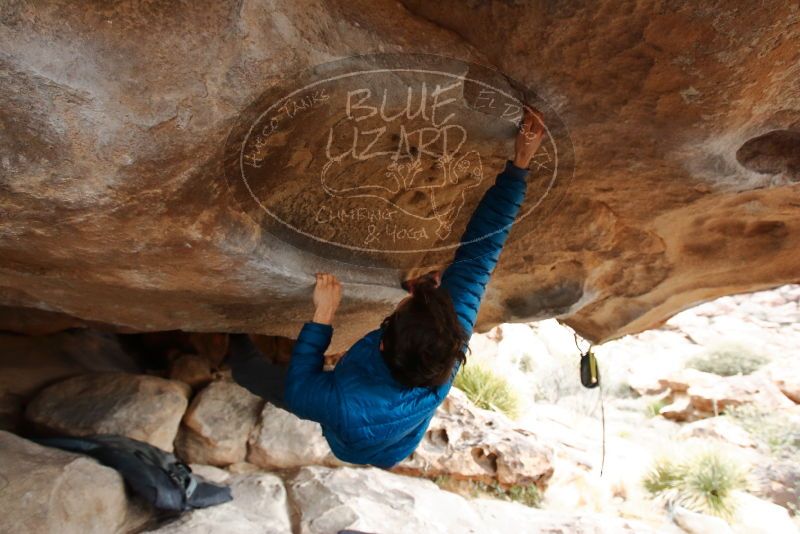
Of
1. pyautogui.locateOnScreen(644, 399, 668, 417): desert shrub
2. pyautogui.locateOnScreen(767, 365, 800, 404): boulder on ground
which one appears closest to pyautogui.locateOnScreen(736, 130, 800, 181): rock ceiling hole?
pyautogui.locateOnScreen(644, 399, 668, 417): desert shrub

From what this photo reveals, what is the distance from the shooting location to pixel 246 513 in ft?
10.0

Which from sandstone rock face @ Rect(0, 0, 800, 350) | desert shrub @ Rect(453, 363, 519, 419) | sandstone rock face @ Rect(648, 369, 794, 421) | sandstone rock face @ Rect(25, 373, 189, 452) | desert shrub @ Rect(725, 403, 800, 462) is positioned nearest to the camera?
sandstone rock face @ Rect(0, 0, 800, 350)

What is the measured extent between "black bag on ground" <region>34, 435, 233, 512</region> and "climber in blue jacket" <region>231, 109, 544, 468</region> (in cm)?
140

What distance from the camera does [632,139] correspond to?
6.15 ft

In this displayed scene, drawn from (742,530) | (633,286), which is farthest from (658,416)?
(633,286)

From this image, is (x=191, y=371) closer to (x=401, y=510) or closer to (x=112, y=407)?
(x=112, y=407)

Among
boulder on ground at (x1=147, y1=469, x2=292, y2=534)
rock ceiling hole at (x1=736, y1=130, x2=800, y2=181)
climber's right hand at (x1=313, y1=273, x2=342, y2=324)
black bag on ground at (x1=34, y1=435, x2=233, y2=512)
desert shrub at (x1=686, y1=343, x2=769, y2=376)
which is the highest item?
desert shrub at (x1=686, y1=343, x2=769, y2=376)

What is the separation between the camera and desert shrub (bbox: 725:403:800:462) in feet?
25.3

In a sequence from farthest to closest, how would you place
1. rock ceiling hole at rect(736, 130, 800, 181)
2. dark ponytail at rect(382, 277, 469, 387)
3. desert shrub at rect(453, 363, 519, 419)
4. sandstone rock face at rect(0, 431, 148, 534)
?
desert shrub at rect(453, 363, 519, 419)
sandstone rock face at rect(0, 431, 148, 534)
rock ceiling hole at rect(736, 130, 800, 181)
dark ponytail at rect(382, 277, 469, 387)

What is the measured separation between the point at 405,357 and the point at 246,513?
6.65 feet

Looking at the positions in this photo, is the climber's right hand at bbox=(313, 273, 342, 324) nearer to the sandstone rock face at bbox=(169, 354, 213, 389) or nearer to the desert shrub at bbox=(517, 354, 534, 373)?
the sandstone rock face at bbox=(169, 354, 213, 389)

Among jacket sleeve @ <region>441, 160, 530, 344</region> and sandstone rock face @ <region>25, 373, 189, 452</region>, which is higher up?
jacket sleeve @ <region>441, 160, 530, 344</region>

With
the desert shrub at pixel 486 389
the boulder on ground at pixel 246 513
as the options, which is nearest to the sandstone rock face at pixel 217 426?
the boulder on ground at pixel 246 513

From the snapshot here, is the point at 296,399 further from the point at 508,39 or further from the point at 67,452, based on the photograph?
the point at 67,452
